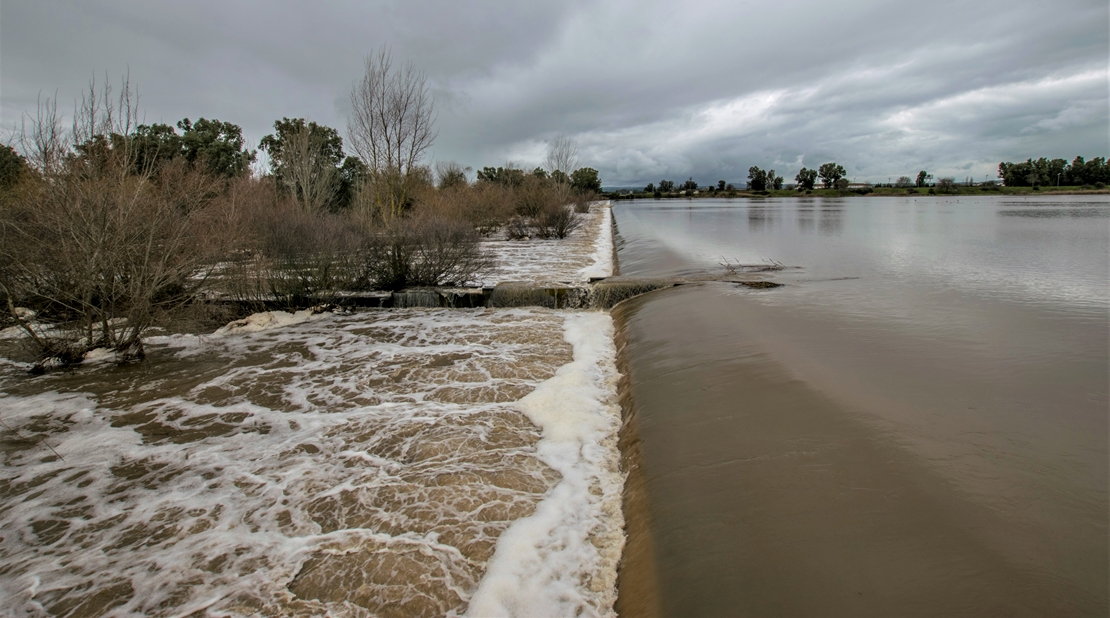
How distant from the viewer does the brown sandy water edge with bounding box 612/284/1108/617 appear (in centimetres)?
267

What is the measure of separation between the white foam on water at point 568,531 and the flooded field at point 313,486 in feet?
0.05

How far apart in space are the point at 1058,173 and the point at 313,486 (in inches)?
4745

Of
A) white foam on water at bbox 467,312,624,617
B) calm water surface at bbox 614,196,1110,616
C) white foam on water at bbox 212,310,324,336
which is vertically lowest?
white foam on water at bbox 467,312,624,617

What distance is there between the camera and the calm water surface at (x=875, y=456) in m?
2.77

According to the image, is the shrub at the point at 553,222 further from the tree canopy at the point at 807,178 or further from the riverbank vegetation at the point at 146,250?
the tree canopy at the point at 807,178

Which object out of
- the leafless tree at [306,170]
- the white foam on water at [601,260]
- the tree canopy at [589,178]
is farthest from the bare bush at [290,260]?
the tree canopy at [589,178]

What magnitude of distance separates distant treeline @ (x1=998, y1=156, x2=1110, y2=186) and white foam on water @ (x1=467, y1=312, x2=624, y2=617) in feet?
369

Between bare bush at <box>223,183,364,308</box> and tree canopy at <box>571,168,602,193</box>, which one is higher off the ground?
tree canopy at <box>571,168,602,193</box>

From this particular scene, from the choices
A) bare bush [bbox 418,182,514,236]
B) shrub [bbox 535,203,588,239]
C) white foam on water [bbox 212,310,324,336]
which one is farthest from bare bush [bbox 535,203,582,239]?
white foam on water [bbox 212,310,324,336]

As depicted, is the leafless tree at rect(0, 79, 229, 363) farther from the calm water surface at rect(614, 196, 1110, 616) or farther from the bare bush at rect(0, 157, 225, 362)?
the calm water surface at rect(614, 196, 1110, 616)

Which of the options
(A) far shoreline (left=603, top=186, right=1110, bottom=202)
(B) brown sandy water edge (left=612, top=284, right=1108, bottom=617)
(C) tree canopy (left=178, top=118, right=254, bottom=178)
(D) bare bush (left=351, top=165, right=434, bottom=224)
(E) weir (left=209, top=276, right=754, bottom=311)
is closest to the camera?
(B) brown sandy water edge (left=612, top=284, right=1108, bottom=617)

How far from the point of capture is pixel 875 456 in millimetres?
3854

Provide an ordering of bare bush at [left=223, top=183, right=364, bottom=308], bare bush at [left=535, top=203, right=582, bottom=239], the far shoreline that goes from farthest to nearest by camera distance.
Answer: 1. the far shoreline
2. bare bush at [left=535, top=203, right=582, bottom=239]
3. bare bush at [left=223, top=183, right=364, bottom=308]

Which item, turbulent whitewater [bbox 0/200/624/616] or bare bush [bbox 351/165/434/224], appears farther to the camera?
bare bush [bbox 351/165/434/224]
